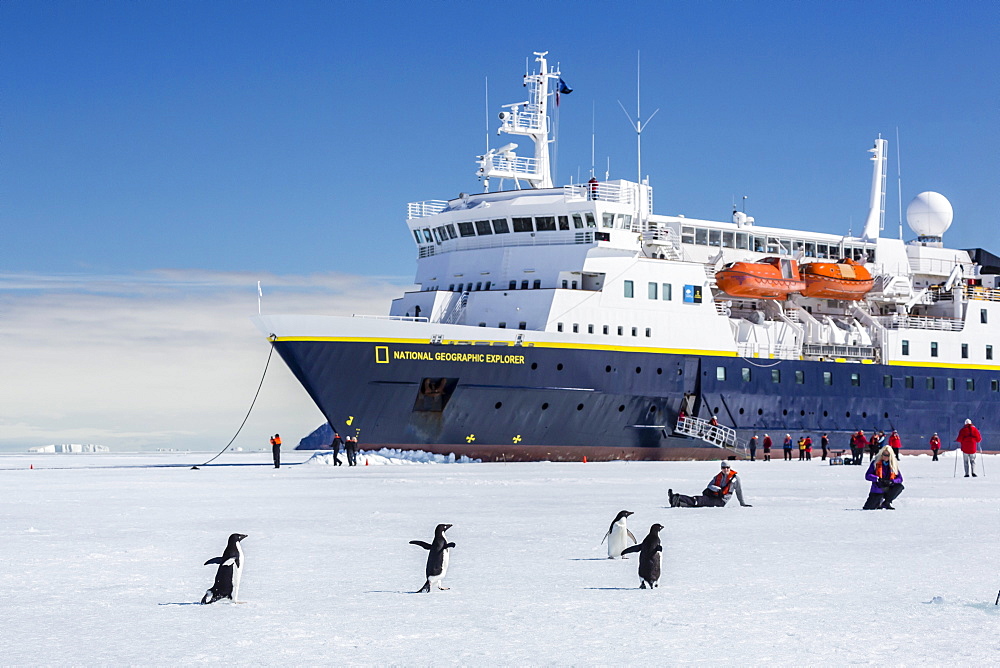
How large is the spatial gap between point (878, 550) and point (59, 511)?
1185 centimetres

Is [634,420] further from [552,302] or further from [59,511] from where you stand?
[59,511]

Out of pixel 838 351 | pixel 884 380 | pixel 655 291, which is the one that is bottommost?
pixel 884 380

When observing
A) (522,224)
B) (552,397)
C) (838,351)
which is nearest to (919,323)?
(838,351)

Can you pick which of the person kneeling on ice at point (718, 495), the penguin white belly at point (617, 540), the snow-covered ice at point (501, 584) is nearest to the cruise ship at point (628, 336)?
the snow-covered ice at point (501, 584)

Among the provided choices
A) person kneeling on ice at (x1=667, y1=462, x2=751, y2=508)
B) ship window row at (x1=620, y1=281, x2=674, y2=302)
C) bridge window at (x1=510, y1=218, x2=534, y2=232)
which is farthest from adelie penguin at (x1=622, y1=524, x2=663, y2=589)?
bridge window at (x1=510, y1=218, x2=534, y2=232)

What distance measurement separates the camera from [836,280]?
39.7 metres

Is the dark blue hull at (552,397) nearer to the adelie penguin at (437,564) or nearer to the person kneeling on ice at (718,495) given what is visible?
the person kneeling on ice at (718,495)

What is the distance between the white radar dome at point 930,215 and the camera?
46.7 meters

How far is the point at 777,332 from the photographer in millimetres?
38438

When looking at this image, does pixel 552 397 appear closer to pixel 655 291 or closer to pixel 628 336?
pixel 628 336

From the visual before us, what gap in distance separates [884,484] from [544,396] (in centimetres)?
1615

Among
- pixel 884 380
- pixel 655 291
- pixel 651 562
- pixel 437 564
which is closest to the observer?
pixel 437 564

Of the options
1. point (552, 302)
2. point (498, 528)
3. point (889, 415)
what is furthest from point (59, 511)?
point (889, 415)

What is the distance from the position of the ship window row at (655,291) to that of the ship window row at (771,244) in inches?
135
